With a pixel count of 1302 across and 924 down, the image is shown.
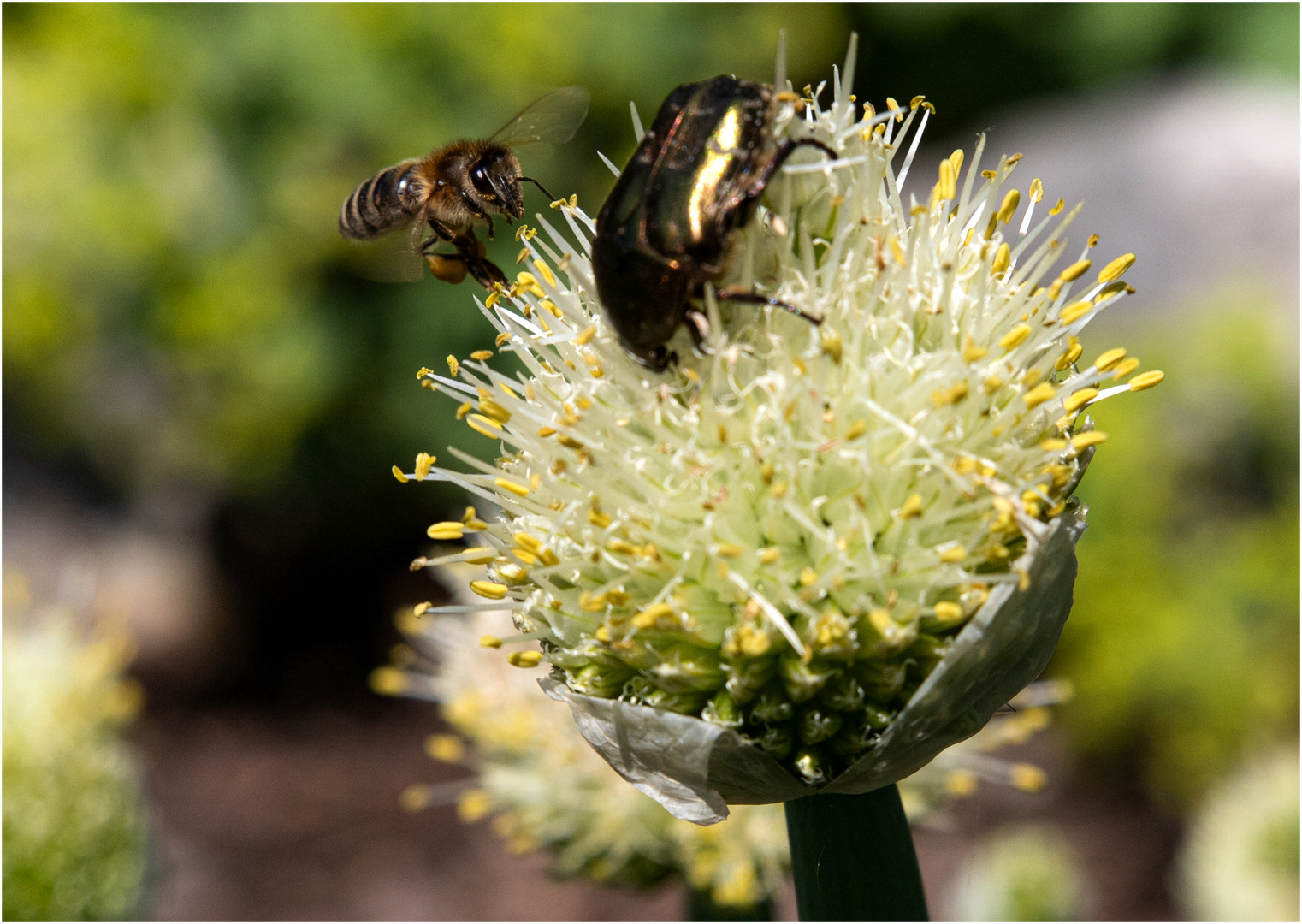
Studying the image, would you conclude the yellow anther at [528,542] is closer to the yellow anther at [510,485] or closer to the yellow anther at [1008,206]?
the yellow anther at [510,485]

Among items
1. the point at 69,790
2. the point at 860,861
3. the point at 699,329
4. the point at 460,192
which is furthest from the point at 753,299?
the point at 69,790

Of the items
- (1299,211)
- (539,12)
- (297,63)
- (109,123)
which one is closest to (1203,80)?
(1299,211)

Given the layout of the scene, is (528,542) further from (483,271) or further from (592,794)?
(592,794)

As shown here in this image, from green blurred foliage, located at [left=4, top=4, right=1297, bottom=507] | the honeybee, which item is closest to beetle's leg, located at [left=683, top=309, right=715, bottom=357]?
the honeybee

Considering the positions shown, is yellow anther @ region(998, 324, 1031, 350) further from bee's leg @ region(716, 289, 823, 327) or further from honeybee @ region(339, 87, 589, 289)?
honeybee @ region(339, 87, 589, 289)

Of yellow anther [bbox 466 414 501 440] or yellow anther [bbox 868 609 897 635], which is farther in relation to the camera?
yellow anther [bbox 466 414 501 440]
